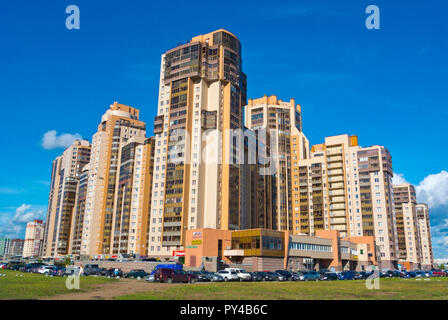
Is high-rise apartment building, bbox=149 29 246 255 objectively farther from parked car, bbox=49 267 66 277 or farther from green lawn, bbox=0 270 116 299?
green lawn, bbox=0 270 116 299

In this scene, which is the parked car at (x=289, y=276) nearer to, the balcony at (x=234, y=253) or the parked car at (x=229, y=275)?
the parked car at (x=229, y=275)

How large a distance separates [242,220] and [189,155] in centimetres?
2644

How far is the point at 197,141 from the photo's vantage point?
120 metres

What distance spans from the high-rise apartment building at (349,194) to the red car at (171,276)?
10947 cm

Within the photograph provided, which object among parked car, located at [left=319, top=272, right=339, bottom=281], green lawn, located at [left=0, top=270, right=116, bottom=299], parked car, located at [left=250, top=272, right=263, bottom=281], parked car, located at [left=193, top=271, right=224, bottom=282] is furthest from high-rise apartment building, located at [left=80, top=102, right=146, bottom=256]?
green lawn, located at [left=0, top=270, right=116, bottom=299]

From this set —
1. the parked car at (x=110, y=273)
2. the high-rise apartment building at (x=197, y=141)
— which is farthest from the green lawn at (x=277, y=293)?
the high-rise apartment building at (x=197, y=141)

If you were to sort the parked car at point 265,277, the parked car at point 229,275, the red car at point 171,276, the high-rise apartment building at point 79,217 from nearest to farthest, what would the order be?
the red car at point 171,276 < the parked car at point 229,275 < the parked car at point 265,277 < the high-rise apartment building at point 79,217

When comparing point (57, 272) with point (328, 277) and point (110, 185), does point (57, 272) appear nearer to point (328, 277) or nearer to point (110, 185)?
point (328, 277)

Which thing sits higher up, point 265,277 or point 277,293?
point 277,293

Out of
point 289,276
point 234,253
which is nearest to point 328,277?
point 289,276

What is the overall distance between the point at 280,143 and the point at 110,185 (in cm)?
7846

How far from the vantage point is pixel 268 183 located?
6496 inches

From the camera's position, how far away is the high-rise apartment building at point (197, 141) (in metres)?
115
